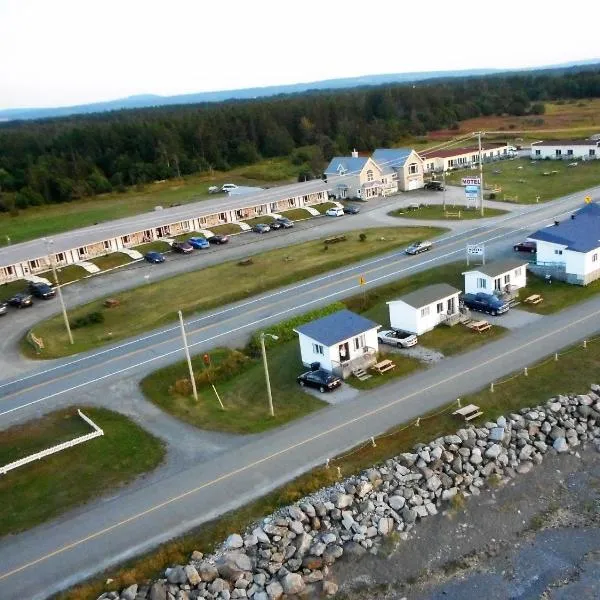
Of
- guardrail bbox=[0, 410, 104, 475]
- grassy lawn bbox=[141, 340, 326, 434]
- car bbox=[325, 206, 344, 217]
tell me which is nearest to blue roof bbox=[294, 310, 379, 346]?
grassy lawn bbox=[141, 340, 326, 434]

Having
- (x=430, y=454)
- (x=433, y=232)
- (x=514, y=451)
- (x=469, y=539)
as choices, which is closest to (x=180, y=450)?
(x=430, y=454)

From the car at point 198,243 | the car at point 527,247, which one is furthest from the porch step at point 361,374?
the car at point 198,243

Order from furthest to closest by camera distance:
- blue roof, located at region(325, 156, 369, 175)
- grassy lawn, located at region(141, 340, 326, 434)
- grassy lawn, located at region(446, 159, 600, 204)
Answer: blue roof, located at region(325, 156, 369, 175) < grassy lawn, located at region(446, 159, 600, 204) < grassy lawn, located at region(141, 340, 326, 434)

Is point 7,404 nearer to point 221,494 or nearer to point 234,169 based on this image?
point 221,494

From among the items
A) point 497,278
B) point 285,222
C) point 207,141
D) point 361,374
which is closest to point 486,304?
point 497,278

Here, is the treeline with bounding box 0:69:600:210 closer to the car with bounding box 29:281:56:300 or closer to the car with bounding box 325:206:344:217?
the car with bounding box 325:206:344:217

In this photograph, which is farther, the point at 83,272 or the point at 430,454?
the point at 83,272

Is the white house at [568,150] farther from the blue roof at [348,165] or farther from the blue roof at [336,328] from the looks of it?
the blue roof at [336,328]
